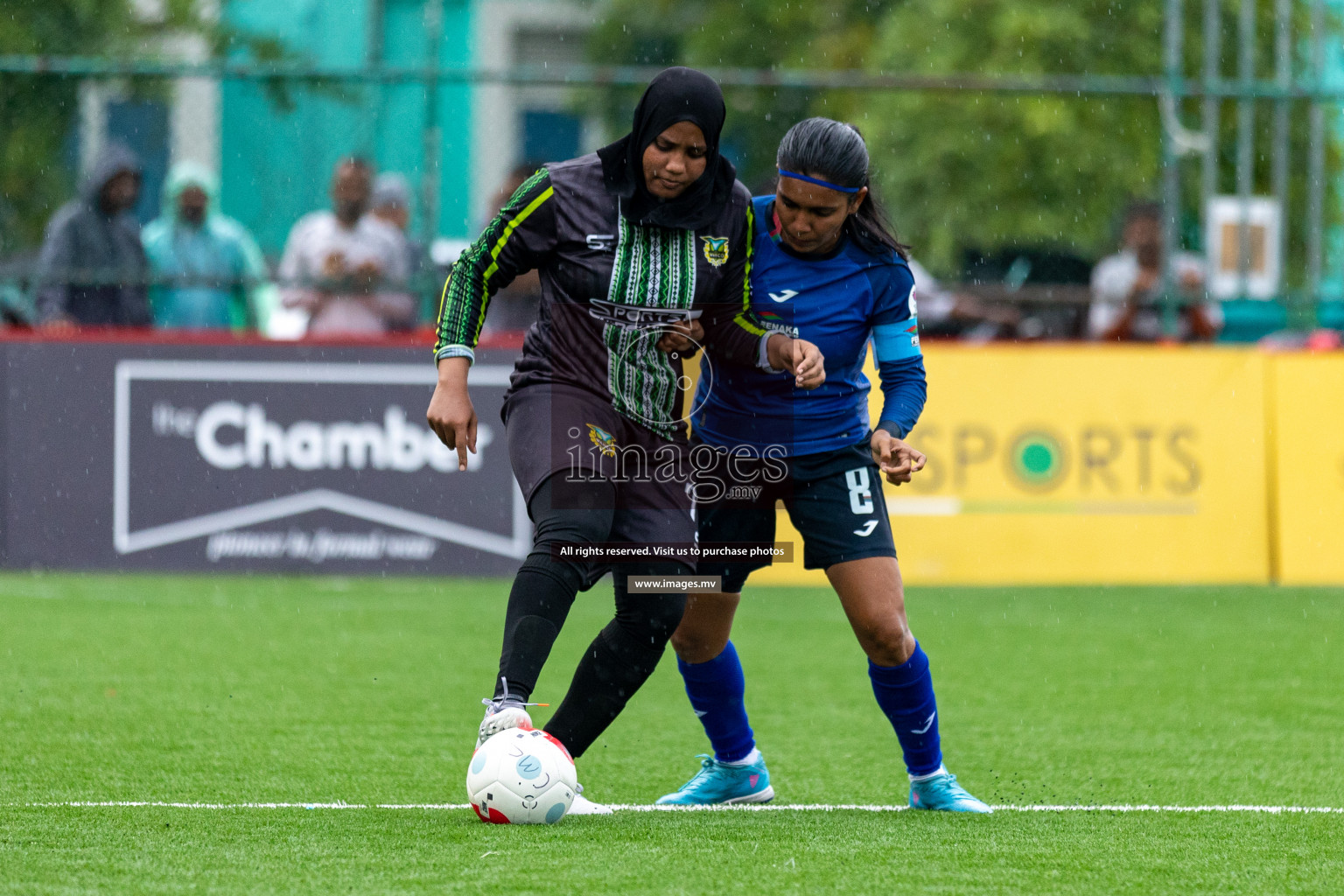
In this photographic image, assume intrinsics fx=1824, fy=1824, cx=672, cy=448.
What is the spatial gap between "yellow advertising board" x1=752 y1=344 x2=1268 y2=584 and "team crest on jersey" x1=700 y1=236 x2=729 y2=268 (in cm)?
594

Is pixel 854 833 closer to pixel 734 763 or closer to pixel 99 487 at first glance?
pixel 734 763

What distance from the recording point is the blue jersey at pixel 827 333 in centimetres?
482

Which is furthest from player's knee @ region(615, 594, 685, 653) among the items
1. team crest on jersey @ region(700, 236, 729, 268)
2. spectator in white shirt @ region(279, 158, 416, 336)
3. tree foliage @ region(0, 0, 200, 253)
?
tree foliage @ region(0, 0, 200, 253)

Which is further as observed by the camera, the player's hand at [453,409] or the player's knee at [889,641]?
the player's knee at [889,641]

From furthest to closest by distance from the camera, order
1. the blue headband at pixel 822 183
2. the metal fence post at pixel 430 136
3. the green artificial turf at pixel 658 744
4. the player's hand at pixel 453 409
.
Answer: the metal fence post at pixel 430 136 < the blue headband at pixel 822 183 < the player's hand at pixel 453 409 < the green artificial turf at pixel 658 744

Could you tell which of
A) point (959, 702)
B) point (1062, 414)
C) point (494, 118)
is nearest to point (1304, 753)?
point (959, 702)

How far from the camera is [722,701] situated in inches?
200

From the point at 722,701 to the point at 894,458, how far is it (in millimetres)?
957

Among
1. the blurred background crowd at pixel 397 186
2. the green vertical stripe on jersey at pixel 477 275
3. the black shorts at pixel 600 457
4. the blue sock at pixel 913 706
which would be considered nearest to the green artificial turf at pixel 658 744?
the blue sock at pixel 913 706

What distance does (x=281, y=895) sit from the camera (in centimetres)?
360

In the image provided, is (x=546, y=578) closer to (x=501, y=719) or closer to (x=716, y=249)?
(x=501, y=719)

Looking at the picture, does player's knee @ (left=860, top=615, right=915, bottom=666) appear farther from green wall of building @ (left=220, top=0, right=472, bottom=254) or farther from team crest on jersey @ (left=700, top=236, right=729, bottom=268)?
green wall of building @ (left=220, top=0, right=472, bottom=254)

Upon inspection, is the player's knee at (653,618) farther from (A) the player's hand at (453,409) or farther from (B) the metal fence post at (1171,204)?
(B) the metal fence post at (1171,204)

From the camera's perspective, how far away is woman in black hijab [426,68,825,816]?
452 centimetres
